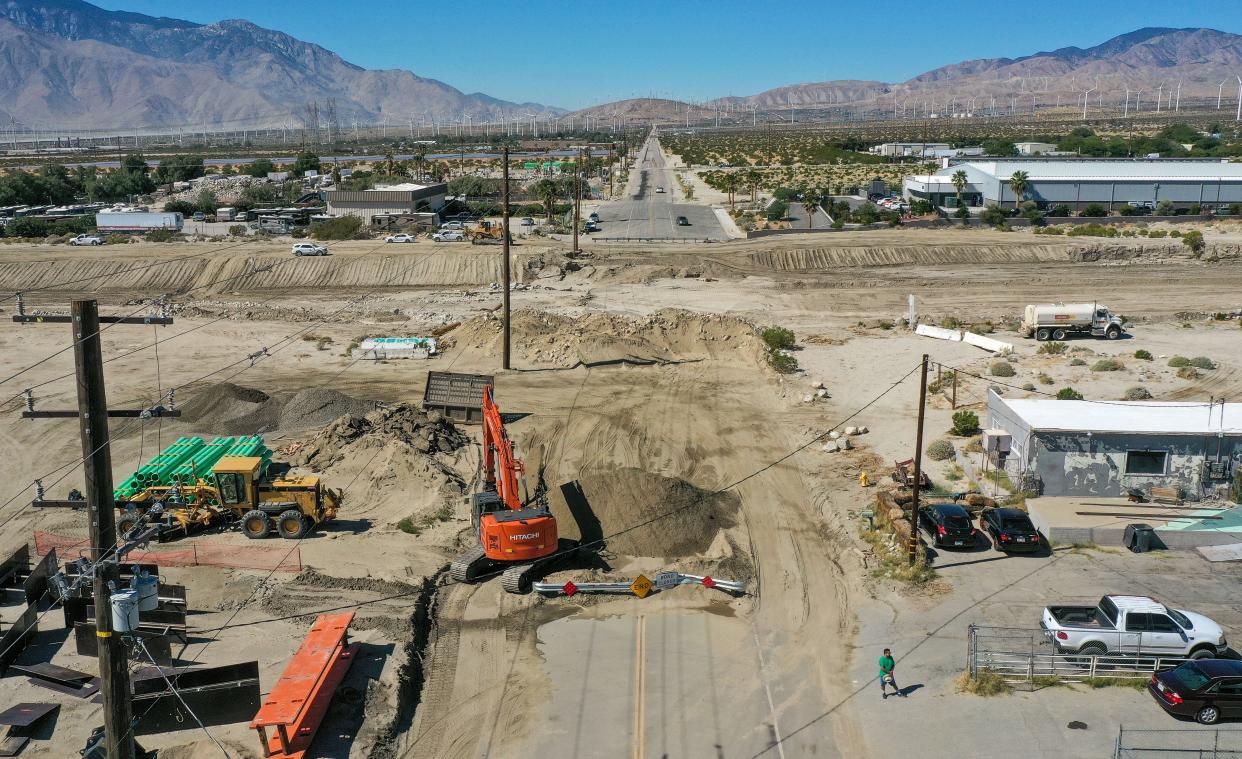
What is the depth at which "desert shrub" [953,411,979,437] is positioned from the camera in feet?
108

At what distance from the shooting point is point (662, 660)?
20000mm

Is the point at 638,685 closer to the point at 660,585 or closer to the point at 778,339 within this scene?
the point at 660,585

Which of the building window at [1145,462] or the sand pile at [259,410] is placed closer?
the building window at [1145,462]

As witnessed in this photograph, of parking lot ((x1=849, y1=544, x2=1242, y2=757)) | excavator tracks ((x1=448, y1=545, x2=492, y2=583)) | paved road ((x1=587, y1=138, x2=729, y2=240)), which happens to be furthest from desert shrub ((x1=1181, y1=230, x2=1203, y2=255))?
excavator tracks ((x1=448, y1=545, x2=492, y2=583))

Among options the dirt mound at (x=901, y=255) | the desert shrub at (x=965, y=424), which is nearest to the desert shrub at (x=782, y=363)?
the desert shrub at (x=965, y=424)

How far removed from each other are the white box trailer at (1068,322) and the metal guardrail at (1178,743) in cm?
3205

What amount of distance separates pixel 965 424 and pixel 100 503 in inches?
Result: 1063

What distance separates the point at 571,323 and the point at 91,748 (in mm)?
33966

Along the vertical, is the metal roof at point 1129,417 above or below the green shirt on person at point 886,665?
above

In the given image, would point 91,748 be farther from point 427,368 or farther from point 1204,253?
point 1204,253

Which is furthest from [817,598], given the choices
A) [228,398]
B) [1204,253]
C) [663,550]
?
[1204,253]

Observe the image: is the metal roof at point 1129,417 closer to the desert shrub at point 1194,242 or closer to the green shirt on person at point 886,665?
the green shirt on person at point 886,665

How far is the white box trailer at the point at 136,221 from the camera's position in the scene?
8375 cm

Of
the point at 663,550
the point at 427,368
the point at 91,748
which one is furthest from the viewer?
the point at 427,368
